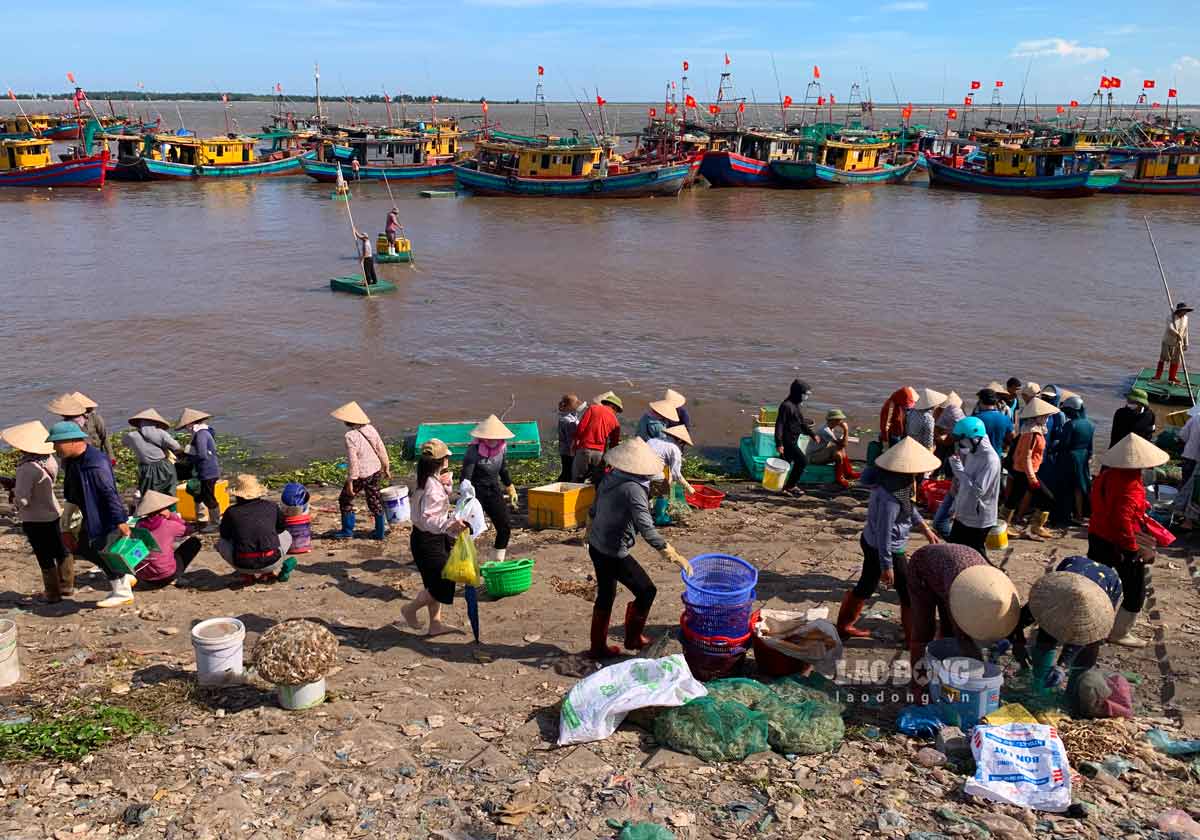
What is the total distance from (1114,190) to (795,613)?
42.0 m

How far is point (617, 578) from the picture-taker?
5.61m

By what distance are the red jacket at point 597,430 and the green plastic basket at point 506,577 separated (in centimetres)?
180

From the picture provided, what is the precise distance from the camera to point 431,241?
28.5 m

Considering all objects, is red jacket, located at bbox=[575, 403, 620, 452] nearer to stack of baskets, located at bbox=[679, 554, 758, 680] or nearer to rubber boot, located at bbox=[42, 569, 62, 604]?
stack of baskets, located at bbox=[679, 554, 758, 680]

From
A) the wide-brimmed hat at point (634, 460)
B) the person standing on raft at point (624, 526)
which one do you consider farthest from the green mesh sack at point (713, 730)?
the wide-brimmed hat at point (634, 460)

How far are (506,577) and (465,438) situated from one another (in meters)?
4.30

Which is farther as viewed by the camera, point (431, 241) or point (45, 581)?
point (431, 241)

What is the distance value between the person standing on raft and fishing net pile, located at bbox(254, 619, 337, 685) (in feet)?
5.29

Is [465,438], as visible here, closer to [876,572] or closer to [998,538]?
[998,538]

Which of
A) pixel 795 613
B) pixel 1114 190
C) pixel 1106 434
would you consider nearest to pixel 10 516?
pixel 795 613

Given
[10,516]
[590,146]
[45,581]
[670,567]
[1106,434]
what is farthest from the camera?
[590,146]

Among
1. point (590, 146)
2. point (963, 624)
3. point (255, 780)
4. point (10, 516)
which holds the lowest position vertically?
point (10, 516)

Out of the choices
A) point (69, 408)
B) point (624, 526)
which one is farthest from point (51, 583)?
point (624, 526)

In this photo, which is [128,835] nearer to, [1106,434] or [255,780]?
[255,780]
